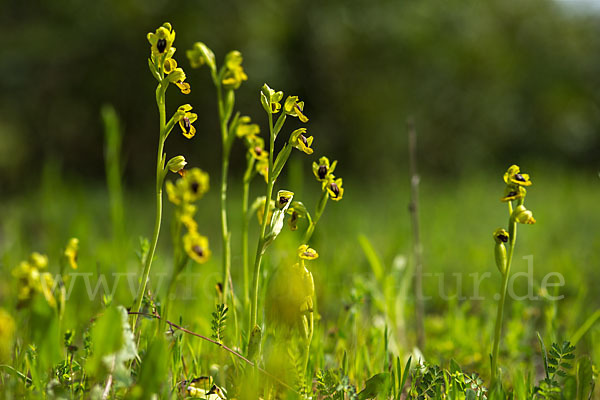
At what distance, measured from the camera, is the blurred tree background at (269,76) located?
5.91 meters

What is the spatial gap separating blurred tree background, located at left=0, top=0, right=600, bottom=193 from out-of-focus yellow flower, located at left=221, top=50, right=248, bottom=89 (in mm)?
4661

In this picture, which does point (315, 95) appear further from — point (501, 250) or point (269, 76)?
point (501, 250)

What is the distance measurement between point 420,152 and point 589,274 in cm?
493

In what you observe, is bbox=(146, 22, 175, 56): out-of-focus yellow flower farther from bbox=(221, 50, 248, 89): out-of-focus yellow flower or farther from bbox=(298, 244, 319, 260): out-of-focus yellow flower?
bbox=(298, 244, 319, 260): out-of-focus yellow flower

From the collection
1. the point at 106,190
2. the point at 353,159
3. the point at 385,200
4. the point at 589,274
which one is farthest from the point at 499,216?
the point at 106,190

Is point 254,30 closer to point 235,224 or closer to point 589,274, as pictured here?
point 235,224

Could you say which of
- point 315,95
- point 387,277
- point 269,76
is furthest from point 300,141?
point 315,95

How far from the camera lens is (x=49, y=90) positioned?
6.56 metres

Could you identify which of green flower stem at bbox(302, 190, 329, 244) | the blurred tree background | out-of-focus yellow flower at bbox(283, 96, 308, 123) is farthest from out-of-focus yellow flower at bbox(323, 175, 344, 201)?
the blurred tree background

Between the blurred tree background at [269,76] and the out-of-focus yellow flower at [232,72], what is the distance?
15.3 ft

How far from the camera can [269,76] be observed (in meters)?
5.88

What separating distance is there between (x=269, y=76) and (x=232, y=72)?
486 centimetres

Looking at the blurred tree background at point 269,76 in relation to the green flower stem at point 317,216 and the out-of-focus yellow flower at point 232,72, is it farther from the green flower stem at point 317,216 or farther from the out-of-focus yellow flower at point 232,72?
the green flower stem at point 317,216

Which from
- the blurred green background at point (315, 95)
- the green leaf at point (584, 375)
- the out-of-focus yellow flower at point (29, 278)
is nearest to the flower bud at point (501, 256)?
the green leaf at point (584, 375)
